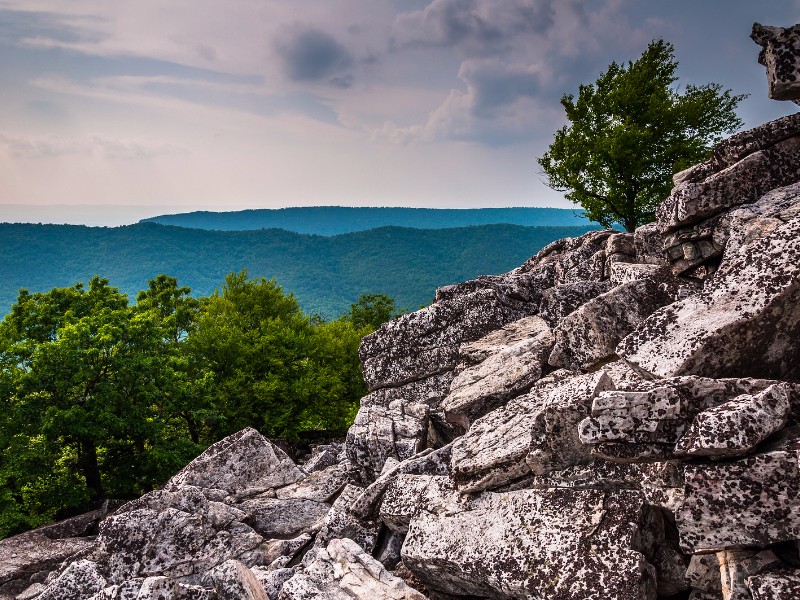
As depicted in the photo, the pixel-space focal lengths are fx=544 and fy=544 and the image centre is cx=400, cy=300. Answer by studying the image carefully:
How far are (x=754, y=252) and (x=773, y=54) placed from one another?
355cm

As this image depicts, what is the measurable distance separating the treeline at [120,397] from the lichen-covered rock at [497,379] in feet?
69.5

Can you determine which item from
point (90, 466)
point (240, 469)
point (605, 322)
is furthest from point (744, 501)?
point (90, 466)

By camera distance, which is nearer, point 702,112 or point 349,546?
point 349,546

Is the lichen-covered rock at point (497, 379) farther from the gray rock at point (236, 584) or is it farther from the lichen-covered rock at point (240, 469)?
the lichen-covered rock at point (240, 469)

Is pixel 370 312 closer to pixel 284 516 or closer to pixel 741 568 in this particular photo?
pixel 284 516

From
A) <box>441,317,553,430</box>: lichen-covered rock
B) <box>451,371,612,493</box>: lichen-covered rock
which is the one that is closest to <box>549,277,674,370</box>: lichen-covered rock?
<box>451,371,612,493</box>: lichen-covered rock

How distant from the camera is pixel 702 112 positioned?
40.1 meters

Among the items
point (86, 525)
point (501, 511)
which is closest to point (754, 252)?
point (501, 511)

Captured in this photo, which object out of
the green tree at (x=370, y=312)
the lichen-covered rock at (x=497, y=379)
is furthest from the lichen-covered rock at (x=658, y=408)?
the green tree at (x=370, y=312)

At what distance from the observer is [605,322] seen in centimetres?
1233

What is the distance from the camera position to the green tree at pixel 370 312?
271 feet

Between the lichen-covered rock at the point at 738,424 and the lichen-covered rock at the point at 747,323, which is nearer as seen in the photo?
the lichen-covered rock at the point at 738,424

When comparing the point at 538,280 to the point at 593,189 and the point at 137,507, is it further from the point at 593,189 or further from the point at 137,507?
the point at 593,189

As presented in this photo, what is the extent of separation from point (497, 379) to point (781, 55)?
9.18 m
